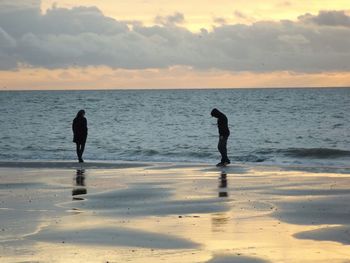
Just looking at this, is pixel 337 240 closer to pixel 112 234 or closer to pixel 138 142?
pixel 112 234

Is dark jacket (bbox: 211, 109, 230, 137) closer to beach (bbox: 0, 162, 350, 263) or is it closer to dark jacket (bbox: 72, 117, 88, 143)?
beach (bbox: 0, 162, 350, 263)

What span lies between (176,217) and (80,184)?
20.3 ft

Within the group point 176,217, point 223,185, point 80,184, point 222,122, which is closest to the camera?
point 176,217

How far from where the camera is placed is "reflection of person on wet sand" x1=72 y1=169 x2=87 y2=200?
54.6 ft

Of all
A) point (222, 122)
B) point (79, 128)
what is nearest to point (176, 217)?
point (222, 122)

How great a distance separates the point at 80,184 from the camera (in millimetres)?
18469

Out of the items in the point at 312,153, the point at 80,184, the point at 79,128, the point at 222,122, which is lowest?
the point at 312,153

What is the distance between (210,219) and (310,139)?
34045mm

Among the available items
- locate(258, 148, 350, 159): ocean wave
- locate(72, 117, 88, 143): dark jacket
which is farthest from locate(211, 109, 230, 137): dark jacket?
locate(258, 148, 350, 159): ocean wave

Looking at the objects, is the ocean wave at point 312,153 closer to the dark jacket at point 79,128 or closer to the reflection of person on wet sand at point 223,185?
the dark jacket at point 79,128

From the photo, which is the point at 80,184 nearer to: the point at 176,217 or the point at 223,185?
the point at 223,185

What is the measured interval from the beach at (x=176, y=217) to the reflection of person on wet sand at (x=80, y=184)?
2 centimetres

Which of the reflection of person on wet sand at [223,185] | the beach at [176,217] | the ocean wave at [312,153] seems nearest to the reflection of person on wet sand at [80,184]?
the beach at [176,217]

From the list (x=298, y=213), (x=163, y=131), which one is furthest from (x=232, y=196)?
(x=163, y=131)
